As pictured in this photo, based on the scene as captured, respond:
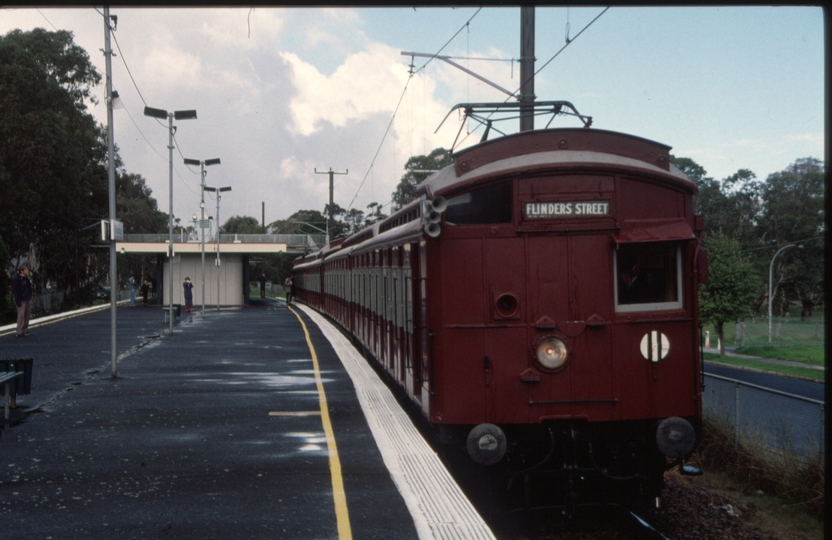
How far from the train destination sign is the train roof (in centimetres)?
43

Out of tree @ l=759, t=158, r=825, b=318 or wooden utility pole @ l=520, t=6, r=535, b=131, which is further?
tree @ l=759, t=158, r=825, b=318

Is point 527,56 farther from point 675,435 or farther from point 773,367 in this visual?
point 773,367

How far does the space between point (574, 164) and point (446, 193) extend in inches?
45.3

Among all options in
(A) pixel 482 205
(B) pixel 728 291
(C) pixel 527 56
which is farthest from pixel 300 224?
(A) pixel 482 205

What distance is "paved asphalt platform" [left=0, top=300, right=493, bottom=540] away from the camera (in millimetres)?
6168

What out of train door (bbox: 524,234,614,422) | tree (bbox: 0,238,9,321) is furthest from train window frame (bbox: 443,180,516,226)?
tree (bbox: 0,238,9,321)

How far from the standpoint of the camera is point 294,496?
6.90 meters

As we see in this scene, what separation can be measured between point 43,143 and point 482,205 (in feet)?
135

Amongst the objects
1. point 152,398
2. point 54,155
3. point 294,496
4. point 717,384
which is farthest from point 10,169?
point 294,496

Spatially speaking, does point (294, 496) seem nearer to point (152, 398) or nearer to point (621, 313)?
point (621, 313)

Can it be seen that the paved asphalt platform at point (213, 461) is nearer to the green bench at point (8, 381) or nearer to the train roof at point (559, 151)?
the green bench at point (8, 381)

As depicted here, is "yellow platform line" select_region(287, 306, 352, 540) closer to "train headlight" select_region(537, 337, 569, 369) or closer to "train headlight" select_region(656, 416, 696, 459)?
"train headlight" select_region(537, 337, 569, 369)

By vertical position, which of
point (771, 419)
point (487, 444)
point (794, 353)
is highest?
point (487, 444)

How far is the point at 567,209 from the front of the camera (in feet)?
25.4
